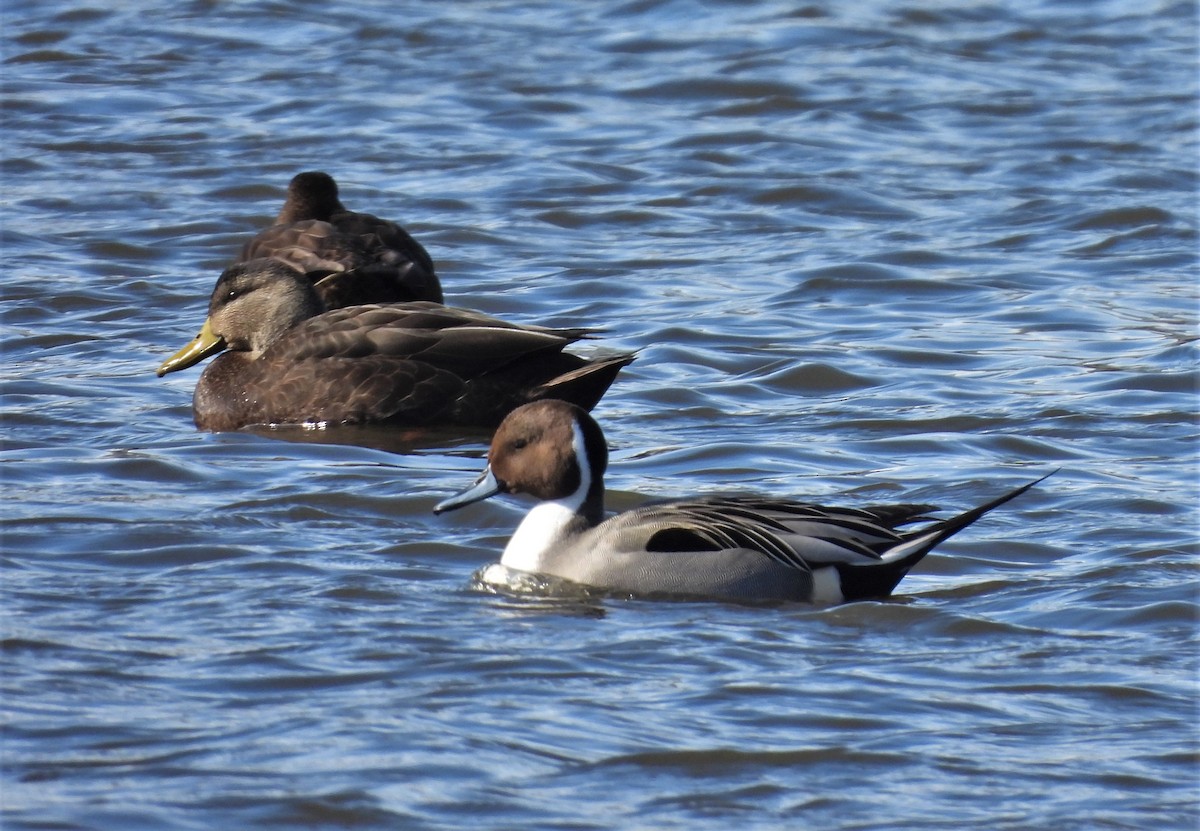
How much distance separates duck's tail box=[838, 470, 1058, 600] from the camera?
6367 mm

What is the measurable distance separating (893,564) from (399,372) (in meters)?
2.97

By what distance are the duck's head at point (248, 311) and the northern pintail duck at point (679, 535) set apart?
271cm

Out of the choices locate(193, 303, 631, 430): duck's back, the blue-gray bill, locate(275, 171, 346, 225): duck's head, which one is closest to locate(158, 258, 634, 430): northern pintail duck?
locate(193, 303, 631, 430): duck's back

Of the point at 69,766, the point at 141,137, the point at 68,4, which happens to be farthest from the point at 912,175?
the point at 69,766

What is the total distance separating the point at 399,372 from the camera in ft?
28.7

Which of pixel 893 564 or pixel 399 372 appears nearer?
pixel 893 564

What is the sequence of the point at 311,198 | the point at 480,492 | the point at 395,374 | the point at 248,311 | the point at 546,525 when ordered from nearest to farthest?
the point at 546,525 < the point at 480,492 < the point at 395,374 < the point at 248,311 < the point at 311,198

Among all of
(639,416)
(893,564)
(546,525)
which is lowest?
(639,416)

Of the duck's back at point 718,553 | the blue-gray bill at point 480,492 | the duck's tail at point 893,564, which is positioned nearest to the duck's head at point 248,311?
the blue-gray bill at point 480,492

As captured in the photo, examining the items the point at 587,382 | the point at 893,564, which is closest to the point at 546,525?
the point at 893,564

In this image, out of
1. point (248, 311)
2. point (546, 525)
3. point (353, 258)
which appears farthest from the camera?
point (353, 258)

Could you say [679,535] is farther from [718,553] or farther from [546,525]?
[546,525]

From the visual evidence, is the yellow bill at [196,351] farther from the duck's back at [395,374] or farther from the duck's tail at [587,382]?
the duck's tail at [587,382]

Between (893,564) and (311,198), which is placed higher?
(311,198)
